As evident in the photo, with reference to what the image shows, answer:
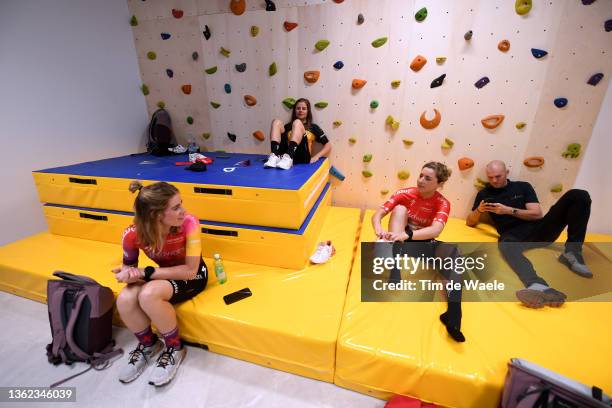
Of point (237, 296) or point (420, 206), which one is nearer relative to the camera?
point (237, 296)

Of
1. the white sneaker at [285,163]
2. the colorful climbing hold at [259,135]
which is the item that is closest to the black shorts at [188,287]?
the white sneaker at [285,163]

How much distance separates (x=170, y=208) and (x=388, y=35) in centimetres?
222

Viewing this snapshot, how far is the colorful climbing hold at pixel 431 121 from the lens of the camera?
7.77 feet

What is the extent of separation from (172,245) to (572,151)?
3048 millimetres

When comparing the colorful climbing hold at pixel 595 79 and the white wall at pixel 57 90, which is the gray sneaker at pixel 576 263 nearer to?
the colorful climbing hold at pixel 595 79

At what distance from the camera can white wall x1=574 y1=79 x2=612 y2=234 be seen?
2.05 metres

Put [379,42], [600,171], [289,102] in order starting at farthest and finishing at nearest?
[289,102] → [379,42] → [600,171]

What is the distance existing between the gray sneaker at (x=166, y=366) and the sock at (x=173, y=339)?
0.8 inches

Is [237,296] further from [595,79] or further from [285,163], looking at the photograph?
[595,79]

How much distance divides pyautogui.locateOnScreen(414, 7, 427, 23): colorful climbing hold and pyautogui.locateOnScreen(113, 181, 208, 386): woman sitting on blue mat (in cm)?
228

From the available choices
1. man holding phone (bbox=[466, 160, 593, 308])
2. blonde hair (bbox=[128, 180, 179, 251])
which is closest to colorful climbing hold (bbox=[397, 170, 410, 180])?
man holding phone (bbox=[466, 160, 593, 308])

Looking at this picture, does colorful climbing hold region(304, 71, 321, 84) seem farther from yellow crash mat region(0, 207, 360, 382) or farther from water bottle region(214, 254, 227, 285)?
water bottle region(214, 254, 227, 285)

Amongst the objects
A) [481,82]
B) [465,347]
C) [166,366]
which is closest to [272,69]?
[481,82]

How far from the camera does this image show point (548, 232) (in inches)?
75.6
